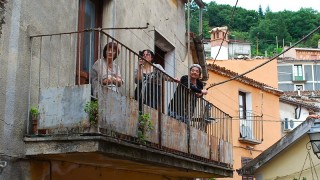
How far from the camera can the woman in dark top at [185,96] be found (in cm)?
922

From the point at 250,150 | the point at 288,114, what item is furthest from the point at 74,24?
the point at 288,114

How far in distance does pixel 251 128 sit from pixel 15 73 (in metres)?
17.3

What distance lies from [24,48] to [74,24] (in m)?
1.35

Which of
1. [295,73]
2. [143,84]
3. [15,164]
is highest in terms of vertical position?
[295,73]

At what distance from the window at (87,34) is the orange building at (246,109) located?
465 inches

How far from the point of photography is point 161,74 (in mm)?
8359

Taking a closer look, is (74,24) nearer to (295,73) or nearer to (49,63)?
(49,63)

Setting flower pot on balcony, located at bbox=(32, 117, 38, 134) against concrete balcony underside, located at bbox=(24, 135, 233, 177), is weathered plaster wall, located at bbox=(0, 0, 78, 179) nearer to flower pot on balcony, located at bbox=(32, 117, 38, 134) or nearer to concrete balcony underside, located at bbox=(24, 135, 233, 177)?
flower pot on balcony, located at bbox=(32, 117, 38, 134)

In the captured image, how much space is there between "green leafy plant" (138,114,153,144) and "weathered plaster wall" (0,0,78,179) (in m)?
1.60

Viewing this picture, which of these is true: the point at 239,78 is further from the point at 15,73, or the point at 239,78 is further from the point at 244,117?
the point at 15,73

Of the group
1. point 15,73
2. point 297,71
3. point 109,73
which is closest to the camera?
point 15,73

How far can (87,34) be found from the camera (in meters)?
8.32

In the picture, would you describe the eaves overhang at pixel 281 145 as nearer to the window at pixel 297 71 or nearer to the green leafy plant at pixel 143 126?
the green leafy plant at pixel 143 126

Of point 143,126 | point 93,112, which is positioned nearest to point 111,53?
point 143,126
